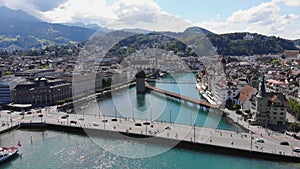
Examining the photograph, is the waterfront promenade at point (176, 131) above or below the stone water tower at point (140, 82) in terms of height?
below

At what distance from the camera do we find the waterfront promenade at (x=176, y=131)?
1352cm

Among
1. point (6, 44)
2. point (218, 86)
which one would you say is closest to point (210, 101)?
point (218, 86)

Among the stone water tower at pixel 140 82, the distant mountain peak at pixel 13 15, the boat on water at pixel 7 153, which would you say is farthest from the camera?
the distant mountain peak at pixel 13 15

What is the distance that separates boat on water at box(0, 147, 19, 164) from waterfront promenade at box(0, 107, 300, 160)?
12.7ft

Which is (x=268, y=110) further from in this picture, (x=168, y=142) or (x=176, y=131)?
(x=168, y=142)

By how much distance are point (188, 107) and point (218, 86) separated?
3.03 metres

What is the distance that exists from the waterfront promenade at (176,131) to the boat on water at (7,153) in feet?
12.7

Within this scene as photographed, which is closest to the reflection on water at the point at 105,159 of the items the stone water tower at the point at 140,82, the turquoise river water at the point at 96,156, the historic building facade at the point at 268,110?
the turquoise river water at the point at 96,156

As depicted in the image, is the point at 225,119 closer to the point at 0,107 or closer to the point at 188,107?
the point at 188,107

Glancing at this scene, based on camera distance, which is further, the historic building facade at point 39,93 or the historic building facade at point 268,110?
the historic building facade at point 39,93

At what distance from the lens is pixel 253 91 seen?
20.3 meters

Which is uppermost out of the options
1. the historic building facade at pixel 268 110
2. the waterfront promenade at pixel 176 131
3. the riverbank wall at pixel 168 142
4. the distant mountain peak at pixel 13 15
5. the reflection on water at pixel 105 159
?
the distant mountain peak at pixel 13 15

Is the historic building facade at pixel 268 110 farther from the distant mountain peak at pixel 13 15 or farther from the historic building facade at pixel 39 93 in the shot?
the distant mountain peak at pixel 13 15

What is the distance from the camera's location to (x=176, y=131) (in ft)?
52.2
